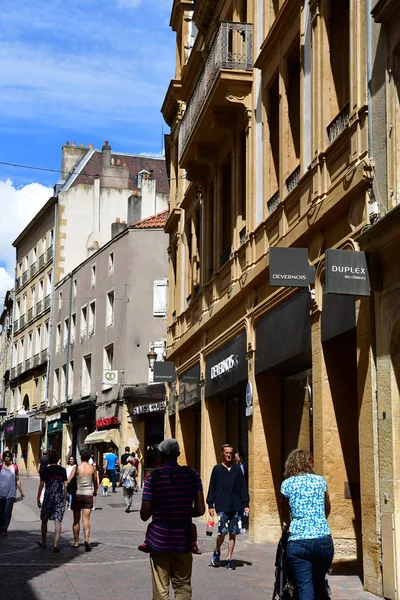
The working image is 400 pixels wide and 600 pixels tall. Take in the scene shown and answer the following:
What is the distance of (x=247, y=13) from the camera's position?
62.1 ft


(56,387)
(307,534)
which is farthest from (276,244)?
(56,387)

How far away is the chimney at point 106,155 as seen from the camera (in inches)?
2144

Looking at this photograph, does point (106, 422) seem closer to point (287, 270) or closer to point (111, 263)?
point (111, 263)

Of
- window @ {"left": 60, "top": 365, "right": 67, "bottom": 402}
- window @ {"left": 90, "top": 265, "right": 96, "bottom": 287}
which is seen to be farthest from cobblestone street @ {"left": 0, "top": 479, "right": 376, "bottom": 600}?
window @ {"left": 60, "top": 365, "right": 67, "bottom": 402}

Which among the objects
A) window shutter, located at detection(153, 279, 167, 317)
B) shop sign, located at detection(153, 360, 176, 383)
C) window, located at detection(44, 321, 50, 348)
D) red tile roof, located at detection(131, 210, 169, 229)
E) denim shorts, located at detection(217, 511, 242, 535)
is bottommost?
denim shorts, located at detection(217, 511, 242, 535)

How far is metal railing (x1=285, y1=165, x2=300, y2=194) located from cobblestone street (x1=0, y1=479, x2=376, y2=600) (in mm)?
5652

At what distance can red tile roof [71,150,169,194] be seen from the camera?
Result: 54.2 m

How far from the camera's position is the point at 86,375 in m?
44.9

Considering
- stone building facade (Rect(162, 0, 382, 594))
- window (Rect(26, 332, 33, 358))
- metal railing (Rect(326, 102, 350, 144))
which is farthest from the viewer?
window (Rect(26, 332, 33, 358))

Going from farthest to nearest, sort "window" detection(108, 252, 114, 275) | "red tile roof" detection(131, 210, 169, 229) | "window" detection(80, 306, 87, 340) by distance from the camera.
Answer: "window" detection(80, 306, 87, 340), "window" detection(108, 252, 114, 275), "red tile roof" detection(131, 210, 169, 229)

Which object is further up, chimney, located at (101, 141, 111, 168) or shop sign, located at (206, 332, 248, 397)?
chimney, located at (101, 141, 111, 168)

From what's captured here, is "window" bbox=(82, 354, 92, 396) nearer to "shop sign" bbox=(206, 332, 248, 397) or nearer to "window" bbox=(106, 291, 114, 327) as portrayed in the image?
"window" bbox=(106, 291, 114, 327)

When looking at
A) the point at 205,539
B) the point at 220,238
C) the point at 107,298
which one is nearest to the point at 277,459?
the point at 205,539

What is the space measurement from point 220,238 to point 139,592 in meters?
11.1
